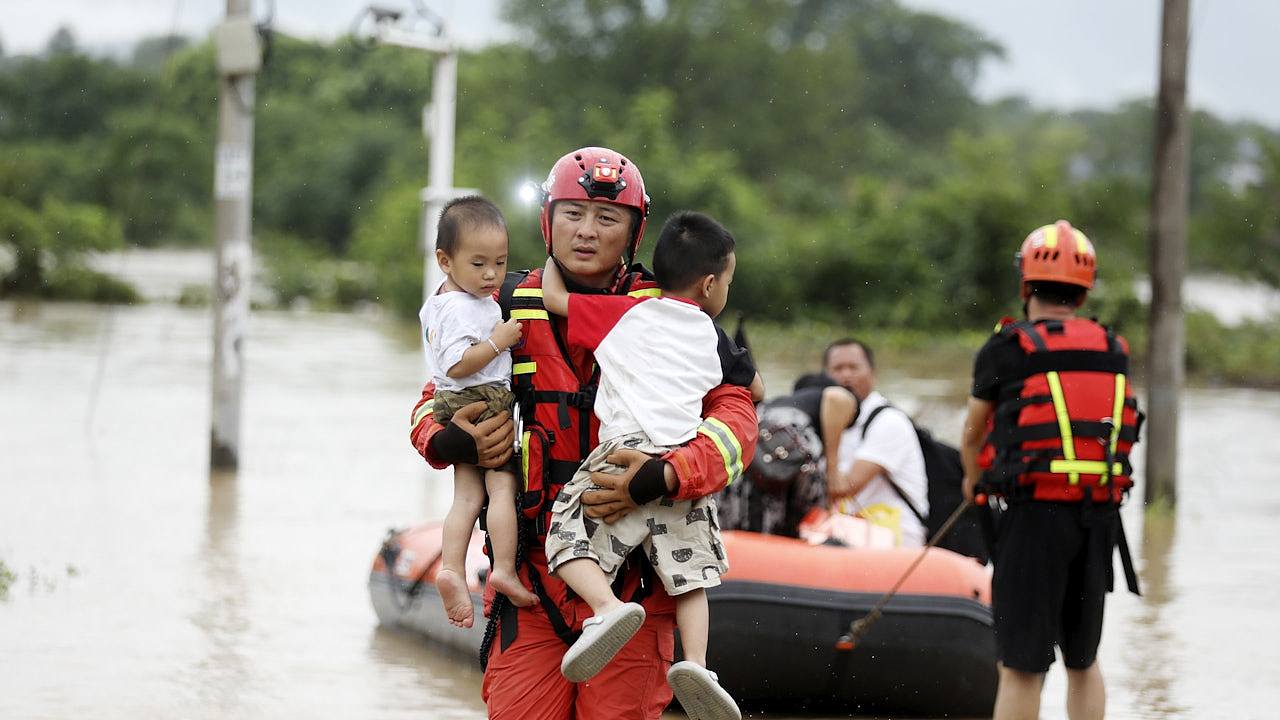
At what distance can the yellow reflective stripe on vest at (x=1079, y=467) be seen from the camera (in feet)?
17.9

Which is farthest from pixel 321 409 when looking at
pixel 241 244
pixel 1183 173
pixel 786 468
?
pixel 786 468

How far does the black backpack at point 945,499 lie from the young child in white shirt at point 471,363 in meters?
4.04

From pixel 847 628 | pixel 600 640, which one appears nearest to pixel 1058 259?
pixel 847 628

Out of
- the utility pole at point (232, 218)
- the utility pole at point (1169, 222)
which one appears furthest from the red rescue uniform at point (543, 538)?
the utility pole at point (232, 218)

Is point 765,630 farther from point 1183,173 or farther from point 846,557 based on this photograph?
point 1183,173

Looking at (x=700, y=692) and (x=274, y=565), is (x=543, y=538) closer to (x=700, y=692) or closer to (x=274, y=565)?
(x=700, y=692)

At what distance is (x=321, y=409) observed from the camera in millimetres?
20391

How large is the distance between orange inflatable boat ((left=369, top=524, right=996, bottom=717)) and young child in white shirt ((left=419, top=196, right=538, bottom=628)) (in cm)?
270

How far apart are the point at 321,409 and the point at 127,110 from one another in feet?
220

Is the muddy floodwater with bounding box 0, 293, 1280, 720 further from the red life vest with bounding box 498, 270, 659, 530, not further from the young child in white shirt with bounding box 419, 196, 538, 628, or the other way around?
the red life vest with bounding box 498, 270, 659, 530

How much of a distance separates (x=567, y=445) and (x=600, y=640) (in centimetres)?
50

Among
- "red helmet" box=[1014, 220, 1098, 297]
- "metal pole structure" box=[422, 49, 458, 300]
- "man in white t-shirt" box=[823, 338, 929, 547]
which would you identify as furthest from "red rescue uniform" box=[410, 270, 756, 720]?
"metal pole structure" box=[422, 49, 458, 300]

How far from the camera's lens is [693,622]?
4086 mm

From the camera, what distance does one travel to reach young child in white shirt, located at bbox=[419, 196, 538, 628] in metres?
4.12
